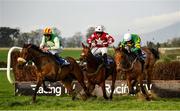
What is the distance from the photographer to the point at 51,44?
13.0m

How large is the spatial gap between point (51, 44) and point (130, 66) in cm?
240

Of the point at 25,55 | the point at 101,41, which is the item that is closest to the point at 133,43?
the point at 101,41

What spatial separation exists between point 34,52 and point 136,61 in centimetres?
313

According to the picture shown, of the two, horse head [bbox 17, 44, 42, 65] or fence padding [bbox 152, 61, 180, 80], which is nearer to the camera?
horse head [bbox 17, 44, 42, 65]

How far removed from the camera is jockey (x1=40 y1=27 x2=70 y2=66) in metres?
12.9

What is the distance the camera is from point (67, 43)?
61.2 metres

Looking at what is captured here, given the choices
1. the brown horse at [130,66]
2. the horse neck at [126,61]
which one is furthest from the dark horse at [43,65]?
the horse neck at [126,61]

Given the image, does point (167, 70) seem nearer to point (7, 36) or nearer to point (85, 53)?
point (85, 53)

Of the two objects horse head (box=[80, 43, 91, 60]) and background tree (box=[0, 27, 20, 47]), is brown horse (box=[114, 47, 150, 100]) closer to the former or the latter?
horse head (box=[80, 43, 91, 60])

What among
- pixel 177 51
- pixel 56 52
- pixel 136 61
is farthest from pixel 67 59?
pixel 177 51

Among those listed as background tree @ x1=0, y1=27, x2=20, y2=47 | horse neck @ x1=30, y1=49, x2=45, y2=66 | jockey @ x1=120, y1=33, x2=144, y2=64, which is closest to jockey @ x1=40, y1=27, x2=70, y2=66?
horse neck @ x1=30, y1=49, x2=45, y2=66

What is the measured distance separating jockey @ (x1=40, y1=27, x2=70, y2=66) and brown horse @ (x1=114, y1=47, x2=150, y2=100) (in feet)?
5.11

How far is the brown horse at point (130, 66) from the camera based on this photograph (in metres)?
12.9

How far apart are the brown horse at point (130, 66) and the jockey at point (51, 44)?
156 cm
